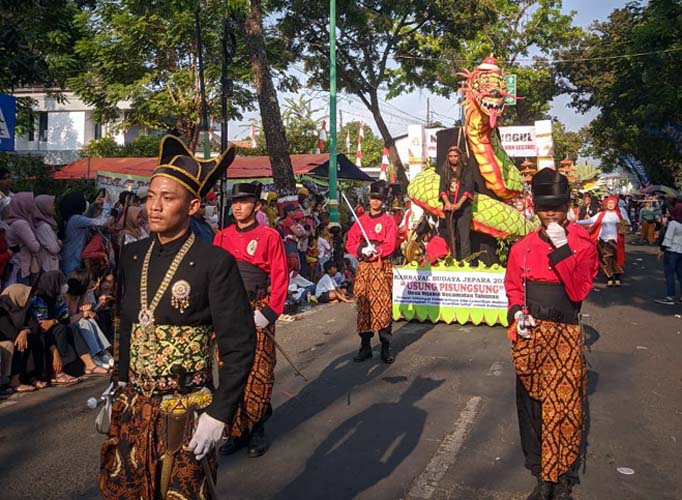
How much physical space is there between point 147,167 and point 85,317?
15.6 meters

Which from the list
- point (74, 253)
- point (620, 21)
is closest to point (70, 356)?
point (74, 253)

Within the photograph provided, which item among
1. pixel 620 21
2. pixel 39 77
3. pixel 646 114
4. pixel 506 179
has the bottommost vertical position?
pixel 506 179

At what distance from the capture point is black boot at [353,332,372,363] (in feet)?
24.9

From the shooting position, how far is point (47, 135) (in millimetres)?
40438

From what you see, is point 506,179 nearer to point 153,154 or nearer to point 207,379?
point 207,379

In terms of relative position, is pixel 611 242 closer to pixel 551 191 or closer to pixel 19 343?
pixel 551 191

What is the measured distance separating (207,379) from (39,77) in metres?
6.62

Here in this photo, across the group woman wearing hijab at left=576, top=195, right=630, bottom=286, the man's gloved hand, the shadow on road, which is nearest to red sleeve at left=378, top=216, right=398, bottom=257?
the shadow on road

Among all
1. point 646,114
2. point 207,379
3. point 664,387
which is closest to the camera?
point 207,379

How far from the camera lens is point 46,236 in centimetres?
741

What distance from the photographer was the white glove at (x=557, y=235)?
3.97 metres

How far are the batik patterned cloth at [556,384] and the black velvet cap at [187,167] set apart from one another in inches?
90.9

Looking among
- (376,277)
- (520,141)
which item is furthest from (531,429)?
(520,141)

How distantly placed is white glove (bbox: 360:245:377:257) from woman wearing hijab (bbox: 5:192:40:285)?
11.9 feet
